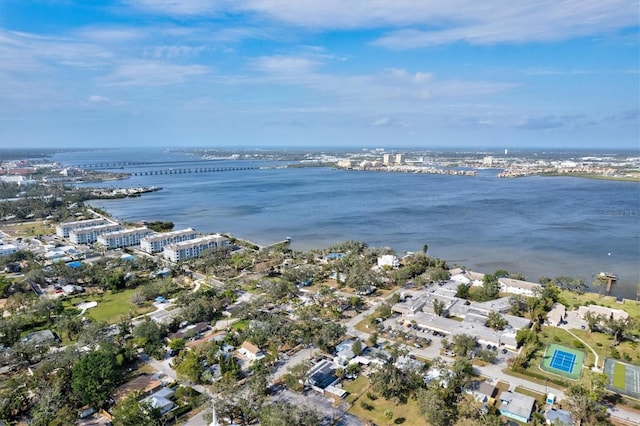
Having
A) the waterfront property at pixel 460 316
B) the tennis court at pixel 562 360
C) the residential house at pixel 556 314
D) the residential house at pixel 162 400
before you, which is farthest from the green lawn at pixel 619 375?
the residential house at pixel 162 400

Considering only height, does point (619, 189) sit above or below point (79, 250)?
above

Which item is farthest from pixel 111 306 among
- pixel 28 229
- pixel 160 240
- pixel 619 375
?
pixel 28 229

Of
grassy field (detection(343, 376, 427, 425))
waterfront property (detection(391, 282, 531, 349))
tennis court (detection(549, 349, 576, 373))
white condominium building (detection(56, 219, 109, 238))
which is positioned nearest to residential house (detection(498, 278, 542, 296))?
waterfront property (detection(391, 282, 531, 349))

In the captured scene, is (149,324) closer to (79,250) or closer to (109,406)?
(109,406)

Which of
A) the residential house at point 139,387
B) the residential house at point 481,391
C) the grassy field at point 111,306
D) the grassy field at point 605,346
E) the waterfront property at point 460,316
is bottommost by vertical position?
the grassy field at point 111,306

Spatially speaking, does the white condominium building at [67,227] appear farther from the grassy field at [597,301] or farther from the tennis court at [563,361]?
the grassy field at [597,301]

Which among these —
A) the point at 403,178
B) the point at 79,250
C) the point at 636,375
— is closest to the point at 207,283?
the point at 79,250

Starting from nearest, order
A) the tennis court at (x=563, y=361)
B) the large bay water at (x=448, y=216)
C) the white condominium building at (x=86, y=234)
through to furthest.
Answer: the tennis court at (x=563, y=361), the large bay water at (x=448, y=216), the white condominium building at (x=86, y=234)
